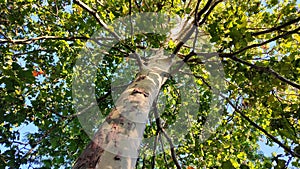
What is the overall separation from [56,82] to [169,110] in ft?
7.07

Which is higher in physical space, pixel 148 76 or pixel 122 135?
pixel 148 76

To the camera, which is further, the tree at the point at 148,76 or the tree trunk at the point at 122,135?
the tree at the point at 148,76

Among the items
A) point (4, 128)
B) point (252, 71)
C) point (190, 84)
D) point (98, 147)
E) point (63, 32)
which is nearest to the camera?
point (98, 147)

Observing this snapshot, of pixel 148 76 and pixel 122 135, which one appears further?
pixel 148 76

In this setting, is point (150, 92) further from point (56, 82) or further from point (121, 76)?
point (121, 76)

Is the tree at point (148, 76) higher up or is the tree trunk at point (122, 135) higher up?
the tree at point (148, 76)

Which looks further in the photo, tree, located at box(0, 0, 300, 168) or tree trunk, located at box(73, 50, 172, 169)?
tree, located at box(0, 0, 300, 168)

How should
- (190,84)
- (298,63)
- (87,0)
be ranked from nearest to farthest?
(298,63) < (87,0) < (190,84)

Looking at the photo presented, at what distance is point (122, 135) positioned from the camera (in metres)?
1.79

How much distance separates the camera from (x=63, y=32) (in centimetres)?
481

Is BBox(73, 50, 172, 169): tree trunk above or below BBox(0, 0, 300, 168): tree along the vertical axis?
below

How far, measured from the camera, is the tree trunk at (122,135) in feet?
5.13

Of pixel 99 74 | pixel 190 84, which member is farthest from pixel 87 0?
pixel 190 84

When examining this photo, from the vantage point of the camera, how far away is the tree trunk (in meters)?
1.56
